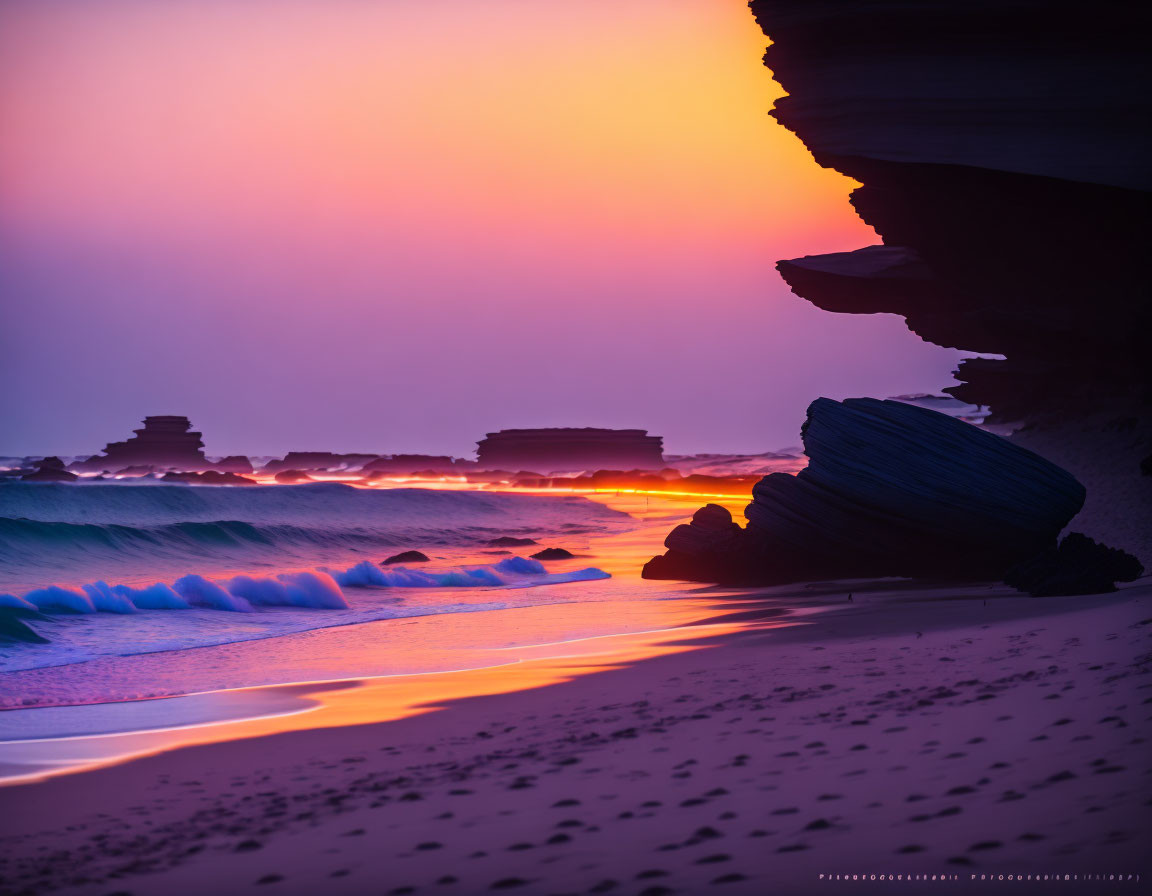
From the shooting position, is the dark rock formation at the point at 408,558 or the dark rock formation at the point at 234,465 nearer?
the dark rock formation at the point at 408,558

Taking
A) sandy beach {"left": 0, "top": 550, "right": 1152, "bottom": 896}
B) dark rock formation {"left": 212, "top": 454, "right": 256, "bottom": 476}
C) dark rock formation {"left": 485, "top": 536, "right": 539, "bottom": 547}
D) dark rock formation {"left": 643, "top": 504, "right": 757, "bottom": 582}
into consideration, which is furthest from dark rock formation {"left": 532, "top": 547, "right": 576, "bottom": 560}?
dark rock formation {"left": 212, "top": 454, "right": 256, "bottom": 476}

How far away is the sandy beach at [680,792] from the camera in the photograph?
3.48 meters

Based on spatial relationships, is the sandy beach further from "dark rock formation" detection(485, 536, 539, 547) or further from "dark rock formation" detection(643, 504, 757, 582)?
"dark rock formation" detection(485, 536, 539, 547)

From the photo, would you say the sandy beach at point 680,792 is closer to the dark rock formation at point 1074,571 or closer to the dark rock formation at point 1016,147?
the dark rock formation at point 1074,571

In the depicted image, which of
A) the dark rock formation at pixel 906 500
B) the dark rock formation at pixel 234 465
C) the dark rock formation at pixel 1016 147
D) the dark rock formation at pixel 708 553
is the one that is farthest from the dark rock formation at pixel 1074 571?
the dark rock formation at pixel 234 465

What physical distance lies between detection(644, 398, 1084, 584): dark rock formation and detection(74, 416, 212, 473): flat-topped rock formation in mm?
77925

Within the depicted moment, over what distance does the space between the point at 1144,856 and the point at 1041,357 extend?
21.0 m

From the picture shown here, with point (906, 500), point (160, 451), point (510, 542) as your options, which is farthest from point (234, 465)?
point (906, 500)

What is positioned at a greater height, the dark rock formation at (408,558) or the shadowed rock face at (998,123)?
the shadowed rock face at (998,123)

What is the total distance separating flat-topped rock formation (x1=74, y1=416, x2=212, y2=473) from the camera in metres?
86.8

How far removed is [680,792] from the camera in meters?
4.52

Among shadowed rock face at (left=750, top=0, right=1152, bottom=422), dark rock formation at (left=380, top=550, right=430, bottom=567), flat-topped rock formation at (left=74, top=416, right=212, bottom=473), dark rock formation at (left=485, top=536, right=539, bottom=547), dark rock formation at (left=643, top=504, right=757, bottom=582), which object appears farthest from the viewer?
flat-topped rock formation at (left=74, top=416, right=212, bottom=473)

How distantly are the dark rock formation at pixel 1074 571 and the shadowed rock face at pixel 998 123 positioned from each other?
5420 millimetres

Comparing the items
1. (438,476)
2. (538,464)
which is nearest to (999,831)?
(438,476)
